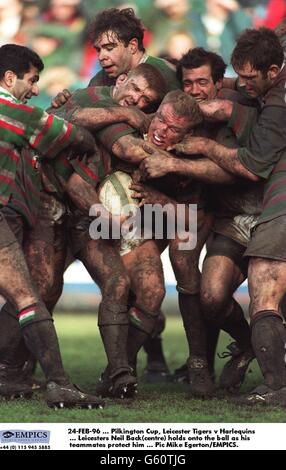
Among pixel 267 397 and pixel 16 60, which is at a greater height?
pixel 16 60

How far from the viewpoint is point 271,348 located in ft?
18.7

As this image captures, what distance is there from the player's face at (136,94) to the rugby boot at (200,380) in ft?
4.88

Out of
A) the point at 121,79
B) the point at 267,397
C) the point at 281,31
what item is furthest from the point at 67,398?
the point at 281,31

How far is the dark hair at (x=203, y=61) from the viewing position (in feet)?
21.2

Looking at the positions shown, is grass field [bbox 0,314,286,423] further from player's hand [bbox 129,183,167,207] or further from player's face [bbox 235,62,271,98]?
player's face [bbox 235,62,271,98]

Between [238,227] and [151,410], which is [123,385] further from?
[238,227]

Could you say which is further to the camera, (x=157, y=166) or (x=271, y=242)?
(x=157, y=166)

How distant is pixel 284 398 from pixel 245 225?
1165mm

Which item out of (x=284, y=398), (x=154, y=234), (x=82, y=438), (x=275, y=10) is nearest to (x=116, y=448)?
(x=82, y=438)

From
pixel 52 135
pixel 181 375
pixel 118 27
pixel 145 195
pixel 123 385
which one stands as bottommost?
pixel 123 385

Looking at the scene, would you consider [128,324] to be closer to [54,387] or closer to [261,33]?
[54,387]

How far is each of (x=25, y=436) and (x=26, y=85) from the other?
1.98 m

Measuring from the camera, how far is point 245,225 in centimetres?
638

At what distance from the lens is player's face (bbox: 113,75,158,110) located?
6.34m
